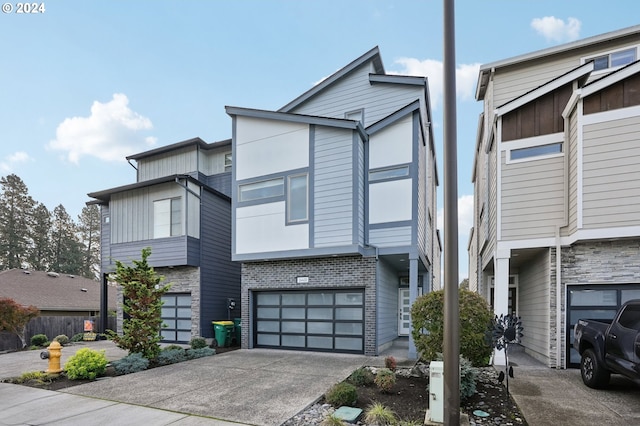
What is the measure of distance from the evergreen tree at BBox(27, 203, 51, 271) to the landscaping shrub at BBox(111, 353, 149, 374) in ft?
109

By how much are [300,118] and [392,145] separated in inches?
119

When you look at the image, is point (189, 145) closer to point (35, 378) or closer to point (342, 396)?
point (35, 378)

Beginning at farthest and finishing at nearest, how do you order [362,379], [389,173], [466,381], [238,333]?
[238,333], [389,173], [362,379], [466,381]

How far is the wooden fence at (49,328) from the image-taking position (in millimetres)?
13375

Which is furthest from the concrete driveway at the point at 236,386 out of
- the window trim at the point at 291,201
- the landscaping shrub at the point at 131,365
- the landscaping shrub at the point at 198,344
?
the window trim at the point at 291,201

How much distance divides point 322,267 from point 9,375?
830 centimetres

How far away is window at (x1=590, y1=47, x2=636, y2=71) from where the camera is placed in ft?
34.4

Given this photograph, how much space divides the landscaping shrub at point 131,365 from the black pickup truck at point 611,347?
9.79 meters

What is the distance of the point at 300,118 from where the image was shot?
11234 millimetres

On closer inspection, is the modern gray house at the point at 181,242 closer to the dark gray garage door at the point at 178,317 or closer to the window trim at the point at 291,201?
the dark gray garage door at the point at 178,317

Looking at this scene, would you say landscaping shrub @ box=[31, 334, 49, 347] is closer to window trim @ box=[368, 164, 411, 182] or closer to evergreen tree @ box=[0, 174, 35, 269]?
window trim @ box=[368, 164, 411, 182]

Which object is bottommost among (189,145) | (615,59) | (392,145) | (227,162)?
(392,145)

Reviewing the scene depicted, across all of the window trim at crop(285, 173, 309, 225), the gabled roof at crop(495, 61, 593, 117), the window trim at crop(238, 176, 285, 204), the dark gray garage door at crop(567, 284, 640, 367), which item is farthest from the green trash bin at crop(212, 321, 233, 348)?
the gabled roof at crop(495, 61, 593, 117)

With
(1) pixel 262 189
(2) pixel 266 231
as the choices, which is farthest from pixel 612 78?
(2) pixel 266 231
